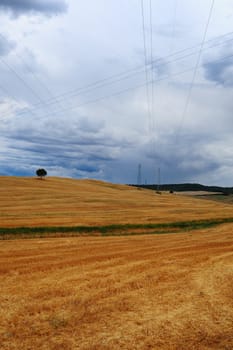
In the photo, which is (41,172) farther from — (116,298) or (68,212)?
(116,298)

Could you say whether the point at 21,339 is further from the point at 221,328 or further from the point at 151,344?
the point at 221,328

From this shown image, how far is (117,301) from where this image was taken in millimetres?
13812

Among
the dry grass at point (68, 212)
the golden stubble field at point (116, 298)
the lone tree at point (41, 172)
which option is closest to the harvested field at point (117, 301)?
the golden stubble field at point (116, 298)

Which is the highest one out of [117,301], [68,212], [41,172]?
[41,172]

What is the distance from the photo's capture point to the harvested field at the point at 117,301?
10609 millimetres

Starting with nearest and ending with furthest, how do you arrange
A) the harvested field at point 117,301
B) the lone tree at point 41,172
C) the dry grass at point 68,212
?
the harvested field at point 117,301, the dry grass at point 68,212, the lone tree at point 41,172

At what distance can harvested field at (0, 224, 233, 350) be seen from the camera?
10609 mm

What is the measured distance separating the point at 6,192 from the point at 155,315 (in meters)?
69.3

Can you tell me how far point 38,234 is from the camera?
A: 38.6 meters

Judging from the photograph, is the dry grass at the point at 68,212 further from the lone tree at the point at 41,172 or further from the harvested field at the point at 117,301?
the lone tree at the point at 41,172

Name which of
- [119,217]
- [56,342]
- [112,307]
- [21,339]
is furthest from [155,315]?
[119,217]

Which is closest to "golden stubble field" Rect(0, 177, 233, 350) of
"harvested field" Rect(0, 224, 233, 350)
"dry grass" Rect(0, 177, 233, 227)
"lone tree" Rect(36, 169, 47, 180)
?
"harvested field" Rect(0, 224, 233, 350)

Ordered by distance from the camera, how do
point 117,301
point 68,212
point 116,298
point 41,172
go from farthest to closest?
point 41,172, point 68,212, point 116,298, point 117,301

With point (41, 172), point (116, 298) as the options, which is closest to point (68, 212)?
point (116, 298)
